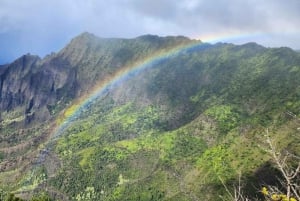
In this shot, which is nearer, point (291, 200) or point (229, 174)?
point (291, 200)

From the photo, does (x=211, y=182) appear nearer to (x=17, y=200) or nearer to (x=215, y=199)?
(x=215, y=199)

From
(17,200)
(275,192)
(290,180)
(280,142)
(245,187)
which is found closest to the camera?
(290,180)

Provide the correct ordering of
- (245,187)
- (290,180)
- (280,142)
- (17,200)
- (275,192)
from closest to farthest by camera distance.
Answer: (290,180), (275,192), (17,200), (245,187), (280,142)

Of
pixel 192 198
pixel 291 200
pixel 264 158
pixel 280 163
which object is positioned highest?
pixel 280 163

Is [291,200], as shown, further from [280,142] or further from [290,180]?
[280,142]

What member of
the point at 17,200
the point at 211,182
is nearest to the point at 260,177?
the point at 211,182

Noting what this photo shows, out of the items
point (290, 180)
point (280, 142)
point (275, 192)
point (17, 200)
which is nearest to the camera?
point (290, 180)

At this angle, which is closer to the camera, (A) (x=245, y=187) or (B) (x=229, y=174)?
(A) (x=245, y=187)

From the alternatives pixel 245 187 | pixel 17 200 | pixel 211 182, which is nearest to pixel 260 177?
pixel 245 187

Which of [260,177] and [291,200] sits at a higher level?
[291,200]
